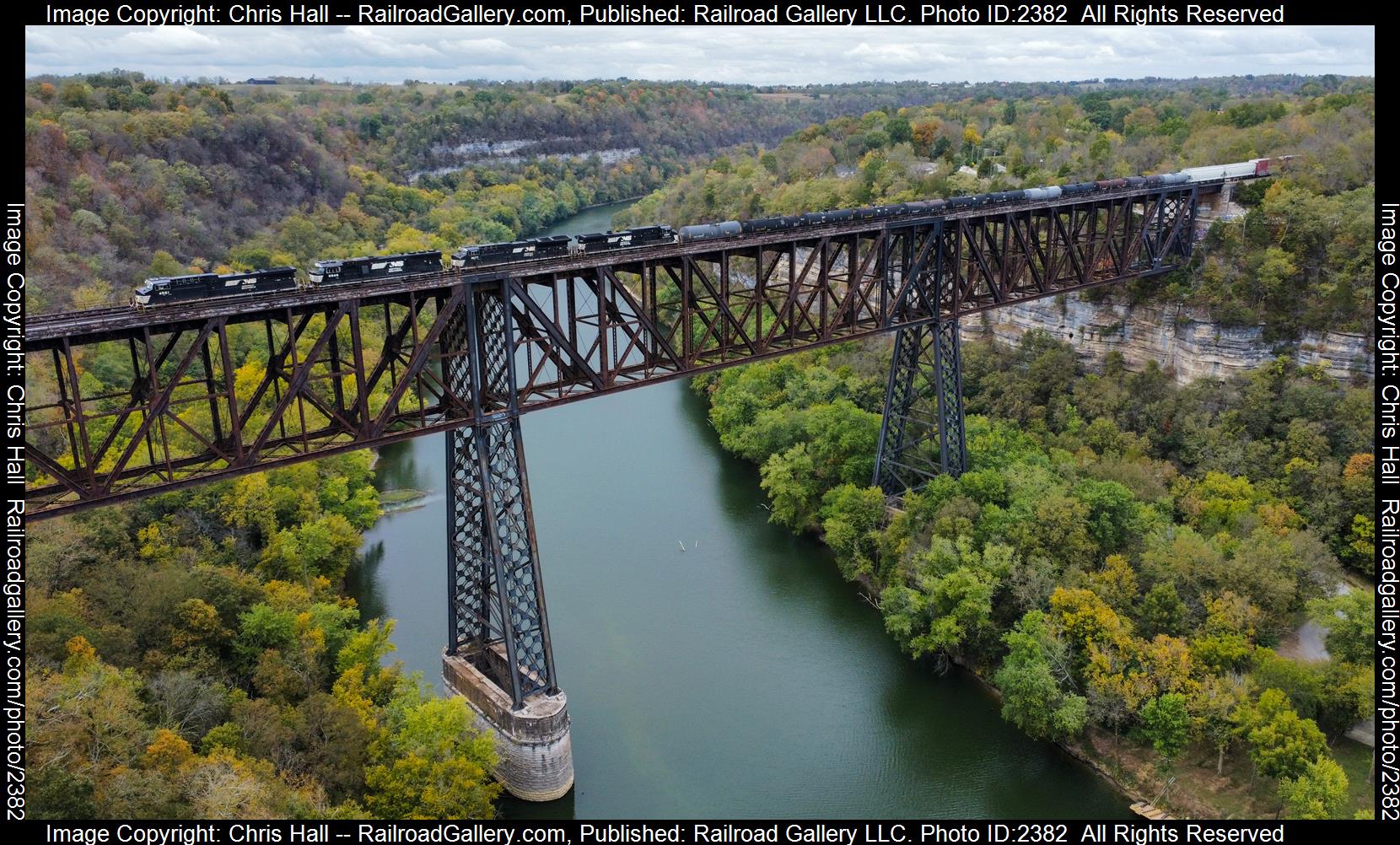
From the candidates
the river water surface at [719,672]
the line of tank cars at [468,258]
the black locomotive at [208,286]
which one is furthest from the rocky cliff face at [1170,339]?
the black locomotive at [208,286]

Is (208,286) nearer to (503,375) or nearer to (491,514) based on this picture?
(503,375)

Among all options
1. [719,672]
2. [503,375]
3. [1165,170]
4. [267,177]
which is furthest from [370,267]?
[267,177]

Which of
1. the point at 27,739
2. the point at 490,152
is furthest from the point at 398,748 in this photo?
the point at 490,152

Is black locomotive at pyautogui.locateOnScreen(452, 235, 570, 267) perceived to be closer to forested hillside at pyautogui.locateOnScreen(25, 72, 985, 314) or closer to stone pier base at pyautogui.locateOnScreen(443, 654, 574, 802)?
stone pier base at pyautogui.locateOnScreen(443, 654, 574, 802)


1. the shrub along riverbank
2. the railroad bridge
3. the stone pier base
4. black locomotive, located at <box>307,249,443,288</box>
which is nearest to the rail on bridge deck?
the railroad bridge

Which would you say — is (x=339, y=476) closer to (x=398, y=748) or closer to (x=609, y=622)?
(x=609, y=622)

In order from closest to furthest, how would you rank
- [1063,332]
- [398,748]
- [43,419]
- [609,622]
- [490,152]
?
[398,748] → [609,622] → [43,419] → [1063,332] → [490,152]

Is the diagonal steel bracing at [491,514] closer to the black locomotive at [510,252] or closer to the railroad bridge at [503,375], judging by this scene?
the railroad bridge at [503,375]
